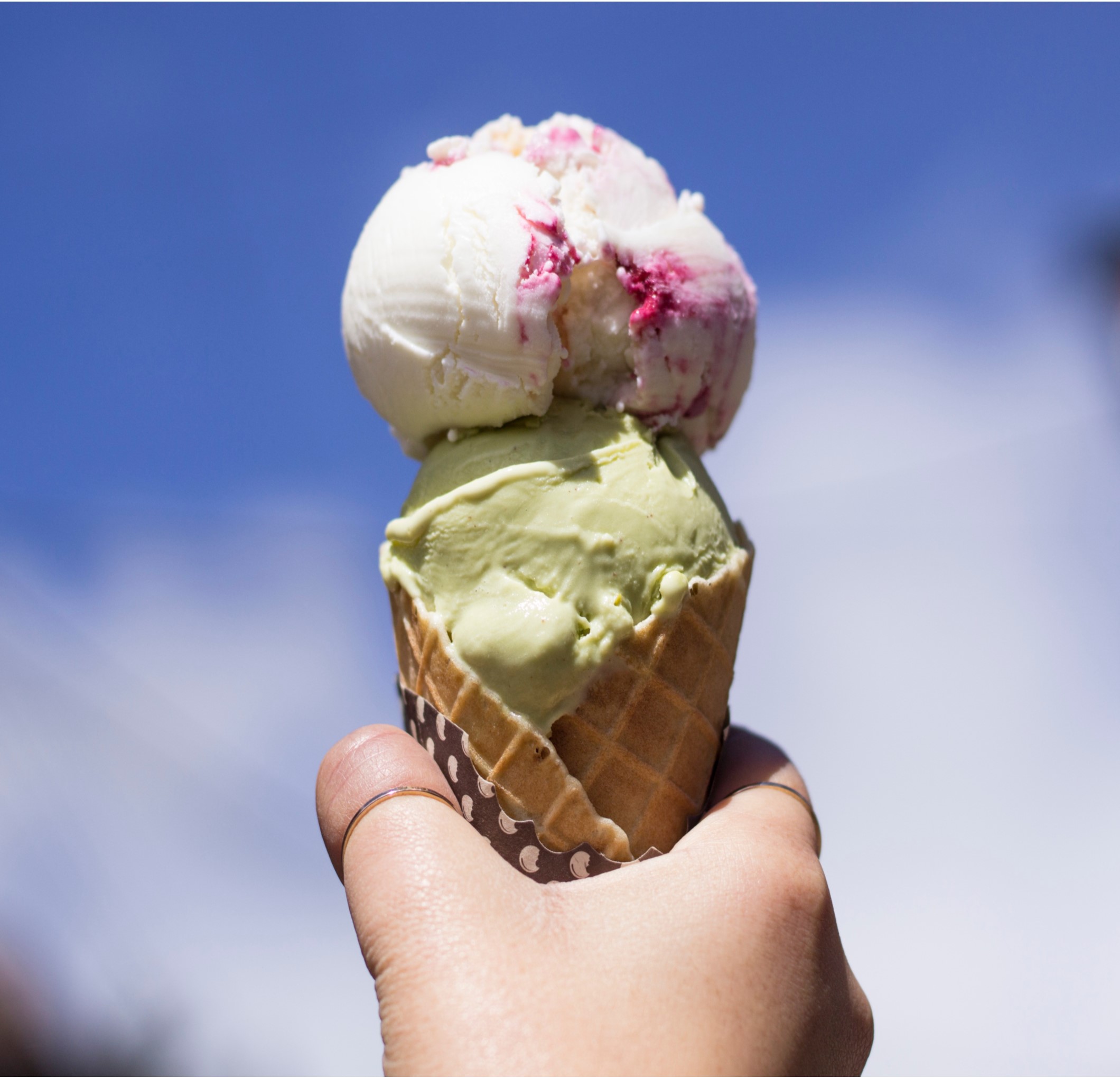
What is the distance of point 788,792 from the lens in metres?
1.80

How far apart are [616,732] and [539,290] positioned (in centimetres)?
90

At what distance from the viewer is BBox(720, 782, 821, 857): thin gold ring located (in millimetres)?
1806

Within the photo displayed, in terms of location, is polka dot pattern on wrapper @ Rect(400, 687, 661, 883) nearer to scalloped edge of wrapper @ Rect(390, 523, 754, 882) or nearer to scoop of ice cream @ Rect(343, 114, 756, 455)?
scalloped edge of wrapper @ Rect(390, 523, 754, 882)

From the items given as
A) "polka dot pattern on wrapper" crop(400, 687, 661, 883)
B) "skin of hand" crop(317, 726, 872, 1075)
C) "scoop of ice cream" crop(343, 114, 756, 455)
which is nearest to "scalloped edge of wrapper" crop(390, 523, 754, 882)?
"polka dot pattern on wrapper" crop(400, 687, 661, 883)

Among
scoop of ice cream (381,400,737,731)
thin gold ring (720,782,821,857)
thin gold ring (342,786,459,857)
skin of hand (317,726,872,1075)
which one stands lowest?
thin gold ring (720,782,821,857)

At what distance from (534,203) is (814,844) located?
1.49 meters

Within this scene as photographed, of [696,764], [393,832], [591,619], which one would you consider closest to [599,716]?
[591,619]

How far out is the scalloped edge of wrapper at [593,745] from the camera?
1.57 m

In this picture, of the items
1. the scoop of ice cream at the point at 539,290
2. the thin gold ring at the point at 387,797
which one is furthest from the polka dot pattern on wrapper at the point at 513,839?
the scoop of ice cream at the point at 539,290

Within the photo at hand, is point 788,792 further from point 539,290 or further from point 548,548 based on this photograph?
point 539,290

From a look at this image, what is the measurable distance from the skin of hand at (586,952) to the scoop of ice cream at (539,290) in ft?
2.55

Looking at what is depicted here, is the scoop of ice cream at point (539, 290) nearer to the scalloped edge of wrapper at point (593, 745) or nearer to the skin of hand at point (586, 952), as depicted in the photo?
the scalloped edge of wrapper at point (593, 745)

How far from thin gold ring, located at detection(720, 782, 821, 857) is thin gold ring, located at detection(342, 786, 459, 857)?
0.69 metres

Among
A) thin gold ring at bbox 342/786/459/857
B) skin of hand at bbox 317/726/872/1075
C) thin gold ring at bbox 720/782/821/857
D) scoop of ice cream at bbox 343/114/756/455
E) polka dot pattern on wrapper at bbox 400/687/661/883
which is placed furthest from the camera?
thin gold ring at bbox 720/782/821/857
